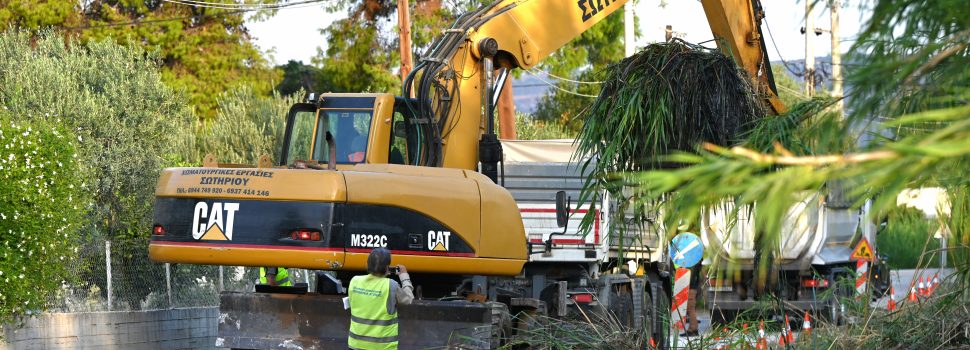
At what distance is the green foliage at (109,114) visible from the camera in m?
17.4

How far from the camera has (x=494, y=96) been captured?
42.8ft

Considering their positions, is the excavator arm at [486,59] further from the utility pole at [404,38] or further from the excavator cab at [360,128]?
the utility pole at [404,38]

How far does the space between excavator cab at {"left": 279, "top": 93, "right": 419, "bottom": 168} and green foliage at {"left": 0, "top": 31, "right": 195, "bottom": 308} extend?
174 inches

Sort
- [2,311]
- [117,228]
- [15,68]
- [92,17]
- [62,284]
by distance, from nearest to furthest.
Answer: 1. [2,311]
2. [62,284]
3. [117,228]
4. [15,68]
5. [92,17]

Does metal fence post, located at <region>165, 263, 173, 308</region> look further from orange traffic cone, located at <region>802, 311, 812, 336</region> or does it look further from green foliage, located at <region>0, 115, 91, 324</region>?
orange traffic cone, located at <region>802, 311, 812, 336</region>

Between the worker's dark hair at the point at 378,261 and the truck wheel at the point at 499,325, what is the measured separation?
52.7 inches

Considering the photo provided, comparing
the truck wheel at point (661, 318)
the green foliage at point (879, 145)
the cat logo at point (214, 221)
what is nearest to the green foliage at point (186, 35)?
the truck wheel at point (661, 318)

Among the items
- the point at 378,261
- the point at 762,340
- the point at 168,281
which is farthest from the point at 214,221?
the point at 168,281

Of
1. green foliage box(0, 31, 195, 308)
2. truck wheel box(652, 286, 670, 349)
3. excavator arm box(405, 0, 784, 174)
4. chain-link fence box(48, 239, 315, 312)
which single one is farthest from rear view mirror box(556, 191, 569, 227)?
green foliage box(0, 31, 195, 308)

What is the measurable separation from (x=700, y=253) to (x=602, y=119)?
6.42 meters

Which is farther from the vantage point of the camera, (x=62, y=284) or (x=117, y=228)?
(x=117, y=228)

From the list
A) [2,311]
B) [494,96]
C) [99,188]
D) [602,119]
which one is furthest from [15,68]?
[602,119]

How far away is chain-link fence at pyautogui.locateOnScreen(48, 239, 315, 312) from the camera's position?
49.7 ft

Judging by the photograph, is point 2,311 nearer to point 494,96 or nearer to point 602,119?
point 494,96
